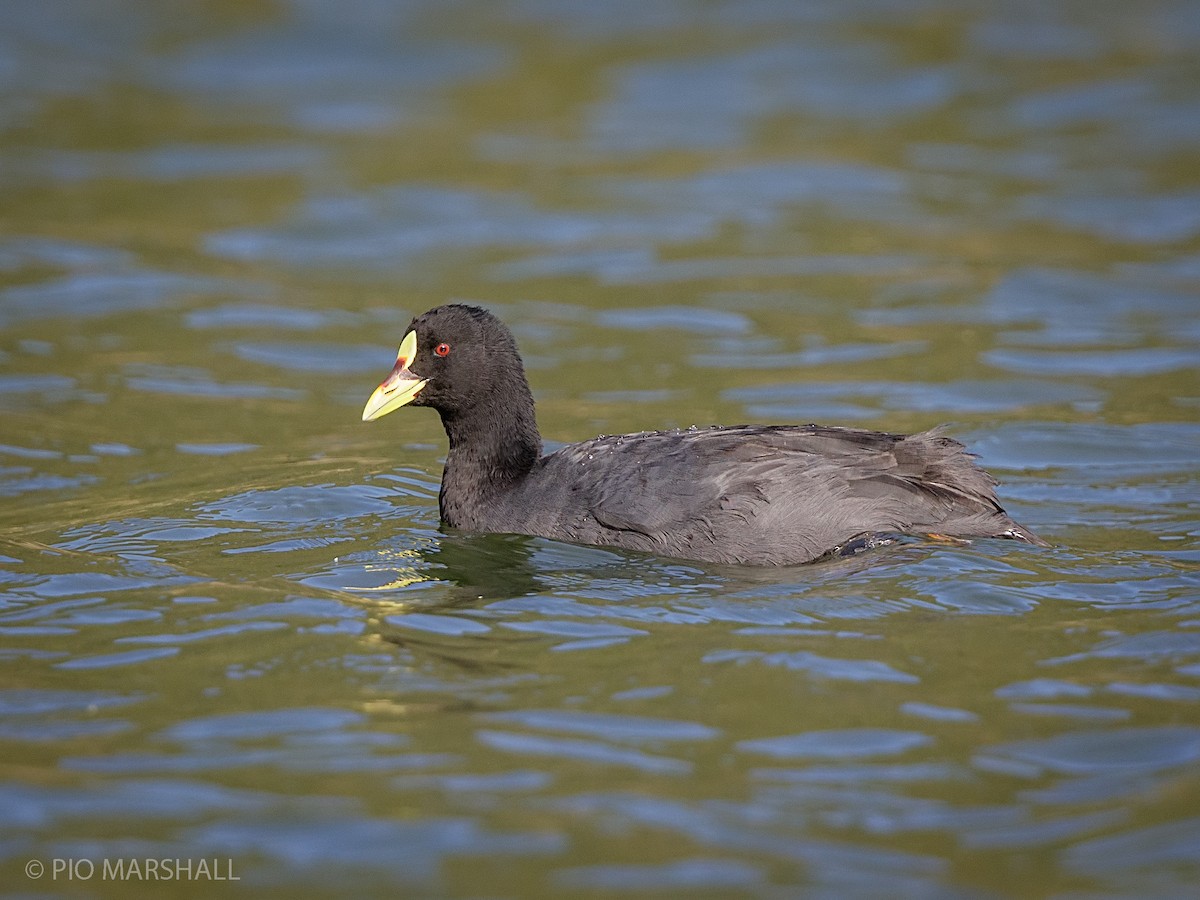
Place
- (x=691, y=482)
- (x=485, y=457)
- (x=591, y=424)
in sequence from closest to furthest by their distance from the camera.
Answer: (x=691, y=482) < (x=485, y=457) < (x=591, y=424)

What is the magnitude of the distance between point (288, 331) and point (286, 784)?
320 inches

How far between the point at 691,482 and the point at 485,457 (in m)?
1.39

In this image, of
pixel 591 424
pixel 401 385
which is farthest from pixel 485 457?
pixel 591 424

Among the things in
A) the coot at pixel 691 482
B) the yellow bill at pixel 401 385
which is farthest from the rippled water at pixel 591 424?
the yellow bill at pixel 401 385

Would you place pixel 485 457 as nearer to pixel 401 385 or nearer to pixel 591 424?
pixel 401 385

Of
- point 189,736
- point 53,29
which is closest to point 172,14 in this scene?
point 53,29

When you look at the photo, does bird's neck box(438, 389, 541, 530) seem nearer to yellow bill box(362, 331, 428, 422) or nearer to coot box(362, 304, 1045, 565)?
coot box(362, 304, 1045, 565)

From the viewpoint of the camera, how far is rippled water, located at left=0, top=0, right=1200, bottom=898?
5426mm

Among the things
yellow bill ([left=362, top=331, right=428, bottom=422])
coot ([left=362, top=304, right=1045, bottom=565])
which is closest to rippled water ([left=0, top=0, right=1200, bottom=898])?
coot ([left=362, top=304, right=1045, bottom=565])

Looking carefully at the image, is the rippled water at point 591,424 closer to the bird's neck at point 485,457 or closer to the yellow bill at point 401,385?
the bird's neck at point 485,457

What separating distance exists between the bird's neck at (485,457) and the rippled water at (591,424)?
0.71 feet

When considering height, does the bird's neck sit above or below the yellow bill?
below

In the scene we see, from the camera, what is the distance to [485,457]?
28.4 ft

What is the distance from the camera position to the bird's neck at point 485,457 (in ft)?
28.1
